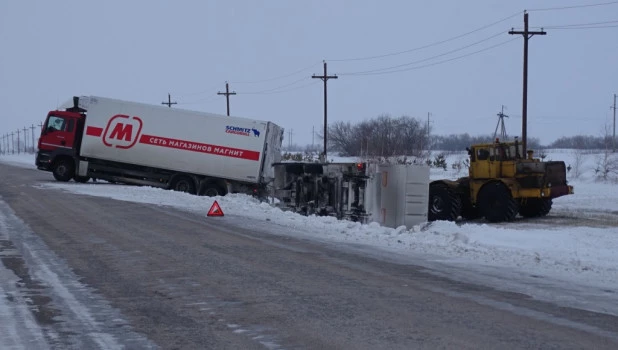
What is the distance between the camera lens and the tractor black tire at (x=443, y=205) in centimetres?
2572

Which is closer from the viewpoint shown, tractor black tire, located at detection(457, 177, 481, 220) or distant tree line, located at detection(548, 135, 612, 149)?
tractor black tire, located at detection(457, 177, 481, 220)

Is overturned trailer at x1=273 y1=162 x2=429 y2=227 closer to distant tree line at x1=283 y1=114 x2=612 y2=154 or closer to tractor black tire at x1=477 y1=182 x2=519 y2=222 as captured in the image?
tractor black tire at x1=477 y1=182 x2=519 y2=222

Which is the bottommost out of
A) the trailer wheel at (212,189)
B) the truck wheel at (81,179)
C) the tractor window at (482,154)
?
the trailer wheel at (212,189)

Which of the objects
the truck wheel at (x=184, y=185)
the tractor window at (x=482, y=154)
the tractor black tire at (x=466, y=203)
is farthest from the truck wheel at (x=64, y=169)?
the tractor window at (x=482, y=154)

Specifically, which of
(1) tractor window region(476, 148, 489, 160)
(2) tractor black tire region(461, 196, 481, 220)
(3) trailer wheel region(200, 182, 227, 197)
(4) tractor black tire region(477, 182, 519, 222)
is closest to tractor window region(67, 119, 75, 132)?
(3) trailer wheel region(200, 182, 227, 197)

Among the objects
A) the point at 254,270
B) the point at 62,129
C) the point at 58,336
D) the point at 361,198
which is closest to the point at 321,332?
the point at 58,336

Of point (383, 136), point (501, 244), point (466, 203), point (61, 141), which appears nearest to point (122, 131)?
point (61, 141)

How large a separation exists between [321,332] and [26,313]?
3273 mm

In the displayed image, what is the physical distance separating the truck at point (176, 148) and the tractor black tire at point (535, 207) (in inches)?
405

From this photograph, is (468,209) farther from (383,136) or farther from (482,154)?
(383,136)

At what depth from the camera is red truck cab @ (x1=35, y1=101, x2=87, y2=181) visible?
34312 millimetres

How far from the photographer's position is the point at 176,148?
3209cm

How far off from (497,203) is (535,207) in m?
2.45

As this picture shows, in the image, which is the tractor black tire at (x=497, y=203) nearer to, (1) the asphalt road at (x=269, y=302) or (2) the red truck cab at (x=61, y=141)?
(1) the asphalt road at (x=269, y=302)
